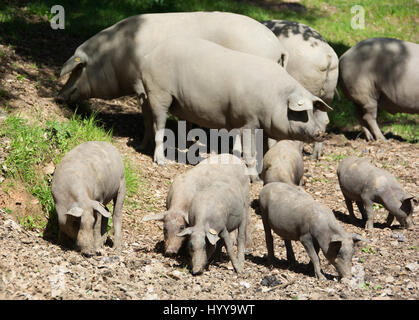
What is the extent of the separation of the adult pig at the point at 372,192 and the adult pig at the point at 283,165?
658 millimetres

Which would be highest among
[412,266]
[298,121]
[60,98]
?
[298,121]

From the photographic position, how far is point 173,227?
682 centimetres

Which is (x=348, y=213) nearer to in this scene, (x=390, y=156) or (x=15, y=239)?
(x=390, y=156)

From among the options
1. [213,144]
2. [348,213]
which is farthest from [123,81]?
[348,213]

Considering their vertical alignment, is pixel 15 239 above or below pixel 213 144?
above

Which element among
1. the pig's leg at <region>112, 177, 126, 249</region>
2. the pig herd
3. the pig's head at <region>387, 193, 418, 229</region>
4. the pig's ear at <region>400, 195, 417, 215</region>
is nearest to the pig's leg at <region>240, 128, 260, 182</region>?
the pig herd

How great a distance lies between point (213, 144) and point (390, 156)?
3240mm

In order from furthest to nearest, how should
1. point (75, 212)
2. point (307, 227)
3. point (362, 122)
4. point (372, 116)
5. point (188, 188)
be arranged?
point (362, 122) < point (372, 116) < point (188, 188) < point (307, 227) < point (75, 212)

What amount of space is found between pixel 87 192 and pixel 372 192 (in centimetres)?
409

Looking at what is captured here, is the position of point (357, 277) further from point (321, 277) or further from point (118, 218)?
point (118, 218)

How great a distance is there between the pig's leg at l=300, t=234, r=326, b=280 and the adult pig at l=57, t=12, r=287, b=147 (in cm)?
456

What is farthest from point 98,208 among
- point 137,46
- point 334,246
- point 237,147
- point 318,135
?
point 137,46

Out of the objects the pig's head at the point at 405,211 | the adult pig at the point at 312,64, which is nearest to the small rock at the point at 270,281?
the pig's head at the point at 405,211

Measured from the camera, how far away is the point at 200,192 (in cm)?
695
